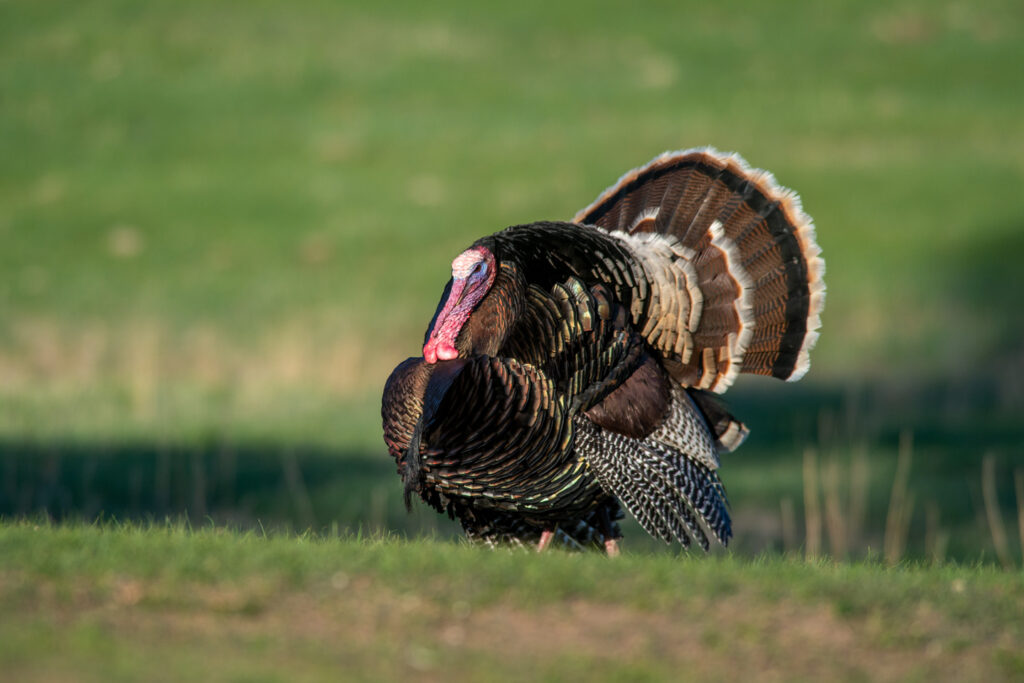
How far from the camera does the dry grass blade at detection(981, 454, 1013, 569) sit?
771 cm

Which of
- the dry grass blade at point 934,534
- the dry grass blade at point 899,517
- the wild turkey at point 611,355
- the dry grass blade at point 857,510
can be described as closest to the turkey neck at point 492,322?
the wild turkey at point 611,355

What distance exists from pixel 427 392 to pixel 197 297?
1327 centimetres

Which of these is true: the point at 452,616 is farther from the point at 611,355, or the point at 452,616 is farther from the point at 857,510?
the point at 857,510

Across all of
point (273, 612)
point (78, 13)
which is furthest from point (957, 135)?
point (273, 612)

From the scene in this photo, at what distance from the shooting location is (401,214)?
21250mm

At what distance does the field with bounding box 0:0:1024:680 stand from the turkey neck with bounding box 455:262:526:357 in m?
0.99

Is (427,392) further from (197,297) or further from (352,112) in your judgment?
(352,112)

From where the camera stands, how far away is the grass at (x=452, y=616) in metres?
3.92

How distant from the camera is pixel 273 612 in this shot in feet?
14.4

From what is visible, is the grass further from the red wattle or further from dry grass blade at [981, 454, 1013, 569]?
dry grass blade at [981, 454, 1013, 569]

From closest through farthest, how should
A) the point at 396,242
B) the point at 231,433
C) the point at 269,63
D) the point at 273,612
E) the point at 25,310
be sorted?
1. the point at 273,612
2. the point at 231,433
3. the point at 25,310
4. the point at 396,242
5. the point at 269,63

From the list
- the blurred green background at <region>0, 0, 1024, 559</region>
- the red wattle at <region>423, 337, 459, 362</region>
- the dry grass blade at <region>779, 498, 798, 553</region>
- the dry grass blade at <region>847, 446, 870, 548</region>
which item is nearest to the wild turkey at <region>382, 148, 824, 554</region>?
the red wattle at <region>423, 337, 459, 362</region>

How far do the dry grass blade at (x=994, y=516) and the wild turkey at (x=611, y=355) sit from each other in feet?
5.79

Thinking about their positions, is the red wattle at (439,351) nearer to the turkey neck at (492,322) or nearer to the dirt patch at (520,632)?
the turkey neck at (492,322)
